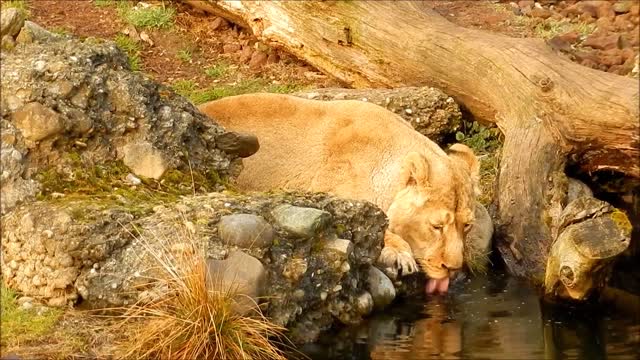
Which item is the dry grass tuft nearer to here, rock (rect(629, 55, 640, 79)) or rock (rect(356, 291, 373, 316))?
rock (rect(356, 291, 373, 316))

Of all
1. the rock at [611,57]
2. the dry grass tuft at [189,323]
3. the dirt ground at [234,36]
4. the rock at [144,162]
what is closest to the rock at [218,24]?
the dirt ground at [234,36]

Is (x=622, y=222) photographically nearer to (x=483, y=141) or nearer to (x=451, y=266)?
(x=451, y=266)

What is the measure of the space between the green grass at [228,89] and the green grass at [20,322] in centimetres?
551

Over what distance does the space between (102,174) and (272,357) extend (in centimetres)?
197

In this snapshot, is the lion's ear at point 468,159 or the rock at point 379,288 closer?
the rock at point 379,288

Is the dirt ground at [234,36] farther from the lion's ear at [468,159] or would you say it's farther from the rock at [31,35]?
the rock at [31,35]

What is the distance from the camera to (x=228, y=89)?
42.7 ft

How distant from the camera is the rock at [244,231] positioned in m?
7.41

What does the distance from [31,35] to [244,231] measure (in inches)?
92.7

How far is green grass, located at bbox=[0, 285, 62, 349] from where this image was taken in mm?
6797

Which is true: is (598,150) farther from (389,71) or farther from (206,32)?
(206,32)

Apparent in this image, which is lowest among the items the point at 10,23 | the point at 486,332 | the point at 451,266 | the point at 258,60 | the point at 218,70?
the point at 218,70

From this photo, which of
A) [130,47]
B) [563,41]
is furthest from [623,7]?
[130,47]

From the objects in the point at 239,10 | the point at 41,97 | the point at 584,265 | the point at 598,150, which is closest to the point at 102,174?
the point at 41,97
